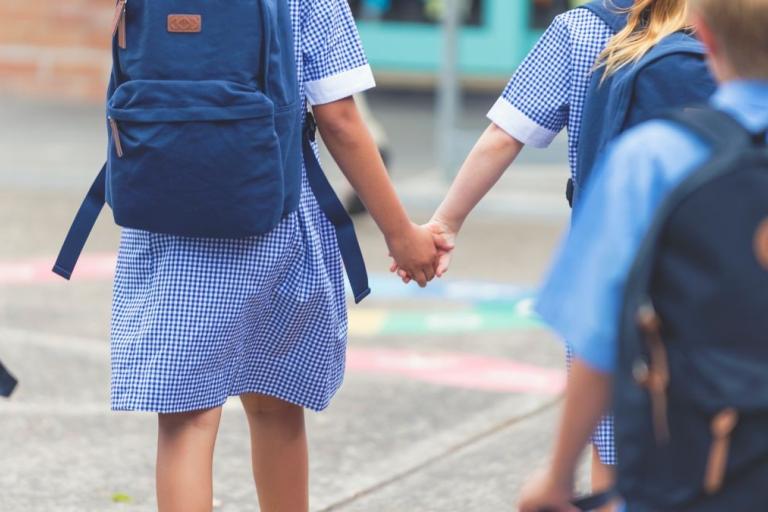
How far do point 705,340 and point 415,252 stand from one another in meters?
1.53

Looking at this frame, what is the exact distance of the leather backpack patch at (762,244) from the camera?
1981 millimetres

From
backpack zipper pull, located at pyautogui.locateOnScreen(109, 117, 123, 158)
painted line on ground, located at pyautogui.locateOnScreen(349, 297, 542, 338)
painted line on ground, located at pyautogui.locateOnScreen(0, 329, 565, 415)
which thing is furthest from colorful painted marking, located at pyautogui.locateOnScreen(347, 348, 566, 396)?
backpack zipper pull, located at pyautogui.locateOnScreen(109, 117, 123, 158)

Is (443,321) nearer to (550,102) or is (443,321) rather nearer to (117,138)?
(550,102)

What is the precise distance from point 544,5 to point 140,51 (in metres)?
11.4

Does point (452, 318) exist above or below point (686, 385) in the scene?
below

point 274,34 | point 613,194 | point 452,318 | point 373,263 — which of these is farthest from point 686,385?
point 373,263

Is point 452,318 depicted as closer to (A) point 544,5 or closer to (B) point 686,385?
(B) point 686,385

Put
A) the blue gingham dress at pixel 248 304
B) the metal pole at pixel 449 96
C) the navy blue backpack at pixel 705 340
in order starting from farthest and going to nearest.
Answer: the metal pole at pixel 449 96 → the blue gingham dress at pixel 248 304 → the navy blue backpack at pixel 705 340

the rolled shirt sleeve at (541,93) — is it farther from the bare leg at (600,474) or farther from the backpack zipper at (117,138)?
the backpack zipper at (117,138)

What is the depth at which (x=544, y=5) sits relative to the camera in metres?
14.0

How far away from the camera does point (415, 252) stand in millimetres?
3488

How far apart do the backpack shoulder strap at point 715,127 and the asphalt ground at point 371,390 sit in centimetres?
241

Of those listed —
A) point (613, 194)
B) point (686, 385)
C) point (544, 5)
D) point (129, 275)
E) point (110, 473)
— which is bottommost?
point (544, 5)

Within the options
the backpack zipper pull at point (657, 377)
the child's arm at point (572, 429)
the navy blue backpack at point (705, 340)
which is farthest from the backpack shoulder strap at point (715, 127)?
the child's arm at point (572, 429)
